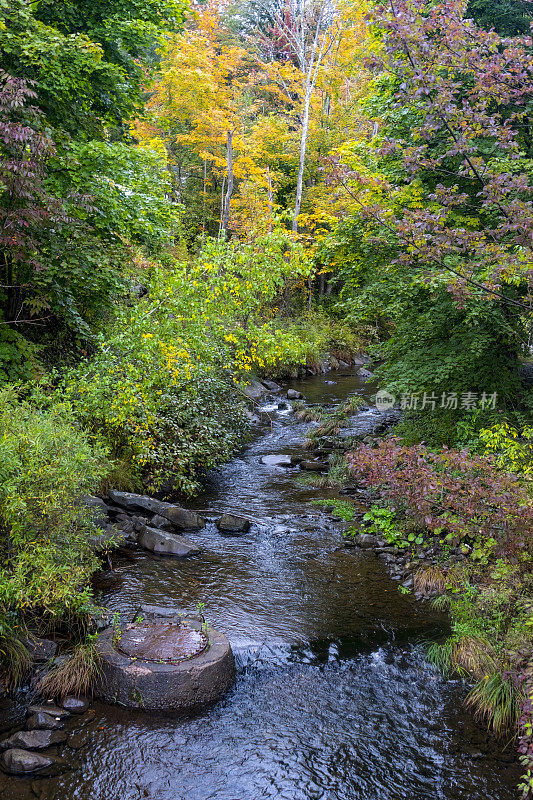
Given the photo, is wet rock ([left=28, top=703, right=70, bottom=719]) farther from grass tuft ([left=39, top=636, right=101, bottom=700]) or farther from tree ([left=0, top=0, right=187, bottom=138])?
tree ([left=0, top=0, right=187, bottom=138])

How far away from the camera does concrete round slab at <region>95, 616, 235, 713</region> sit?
14.7ft

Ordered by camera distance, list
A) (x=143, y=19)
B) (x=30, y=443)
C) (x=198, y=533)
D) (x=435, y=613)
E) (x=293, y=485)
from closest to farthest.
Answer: (x=30, y=443) < (x=435, y=613) < (x=198, y=533) < (x=143, y=19) < (x=293, y=485)

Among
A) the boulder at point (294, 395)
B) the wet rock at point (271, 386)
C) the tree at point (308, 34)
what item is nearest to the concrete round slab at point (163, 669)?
the boulder at point (294, 395)

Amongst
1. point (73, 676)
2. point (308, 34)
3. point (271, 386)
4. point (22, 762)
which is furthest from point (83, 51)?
point (308, 34)

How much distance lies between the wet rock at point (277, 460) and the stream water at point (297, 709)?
12.0 ft

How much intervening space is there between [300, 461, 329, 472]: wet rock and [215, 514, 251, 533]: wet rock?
10.2 feet

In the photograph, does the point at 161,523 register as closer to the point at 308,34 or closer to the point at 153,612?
the point at 153,612

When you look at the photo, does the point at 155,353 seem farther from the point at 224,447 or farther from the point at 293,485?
the point at 293,485

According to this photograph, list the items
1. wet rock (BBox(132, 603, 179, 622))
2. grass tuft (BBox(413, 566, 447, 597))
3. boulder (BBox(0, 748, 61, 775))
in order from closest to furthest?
boulder (BBox(0, 748, 61, 775))
wet rock (BBox(132, 603, 179, 622))
grass tuft (BBox(413, 566, 447, 597))

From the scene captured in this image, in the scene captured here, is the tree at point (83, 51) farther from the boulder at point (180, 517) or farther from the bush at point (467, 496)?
the bush at point (467, 496)

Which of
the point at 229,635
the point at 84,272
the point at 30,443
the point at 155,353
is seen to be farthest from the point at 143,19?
the point at 229,635

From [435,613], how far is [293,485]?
4364 mm

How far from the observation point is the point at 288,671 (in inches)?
201

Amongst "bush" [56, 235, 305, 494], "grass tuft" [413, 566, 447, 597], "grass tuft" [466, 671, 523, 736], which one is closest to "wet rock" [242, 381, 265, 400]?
"bush" [56, 235, 305, 494]
